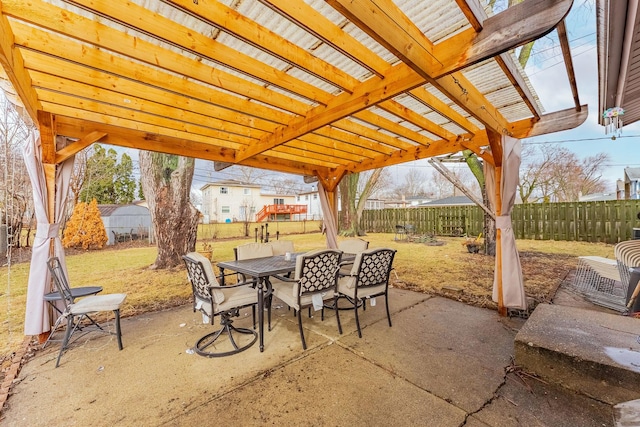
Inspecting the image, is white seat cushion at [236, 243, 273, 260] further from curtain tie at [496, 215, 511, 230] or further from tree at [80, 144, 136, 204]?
tree at [80, 144, 136, 204]

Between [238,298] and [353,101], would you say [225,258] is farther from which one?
[353,101]

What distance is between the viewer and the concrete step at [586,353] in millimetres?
1762

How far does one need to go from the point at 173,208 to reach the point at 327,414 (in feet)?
19.4

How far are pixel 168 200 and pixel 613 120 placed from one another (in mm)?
7638

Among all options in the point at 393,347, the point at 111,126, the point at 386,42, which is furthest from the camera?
the point at 111,126

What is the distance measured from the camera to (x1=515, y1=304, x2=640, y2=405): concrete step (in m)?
1.76

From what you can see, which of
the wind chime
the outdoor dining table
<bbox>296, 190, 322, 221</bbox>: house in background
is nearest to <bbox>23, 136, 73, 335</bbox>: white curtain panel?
the outdoor dining table

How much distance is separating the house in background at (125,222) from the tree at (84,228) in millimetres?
959

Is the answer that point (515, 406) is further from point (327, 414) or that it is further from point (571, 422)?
point (327, 414)

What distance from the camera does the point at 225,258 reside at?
24.7 feet

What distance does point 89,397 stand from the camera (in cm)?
199

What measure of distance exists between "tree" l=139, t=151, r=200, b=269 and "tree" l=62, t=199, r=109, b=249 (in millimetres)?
4237

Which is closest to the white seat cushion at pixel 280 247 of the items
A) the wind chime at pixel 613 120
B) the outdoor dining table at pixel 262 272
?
the outdoor dining table at pixel 262 272

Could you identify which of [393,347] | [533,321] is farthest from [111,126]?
[533,321]
